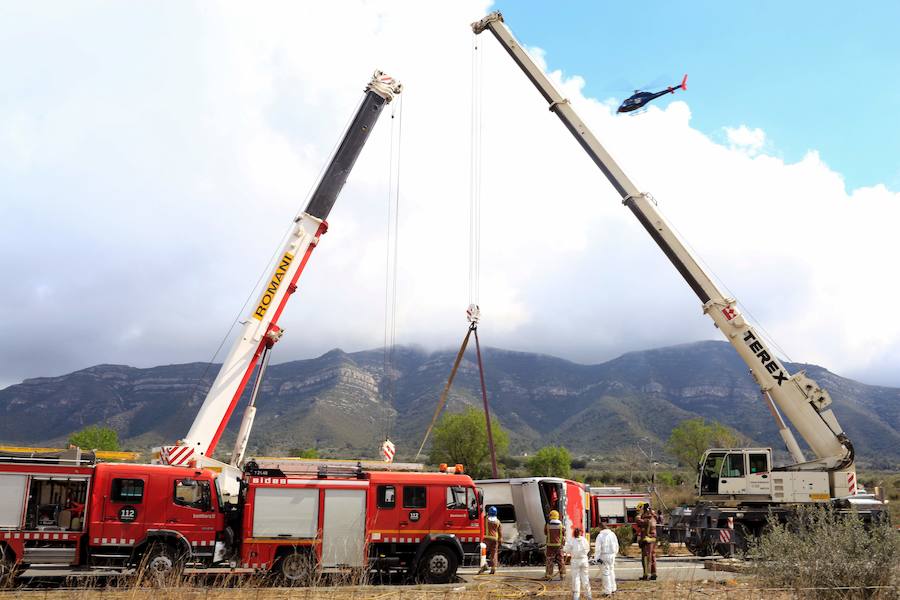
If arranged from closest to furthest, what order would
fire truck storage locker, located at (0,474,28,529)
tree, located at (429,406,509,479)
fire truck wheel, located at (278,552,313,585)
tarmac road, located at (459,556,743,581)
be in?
1. fire truck storage locker, located at (0,474,28,529)
2. fire truck wheel, located at (278,552,313,585)
3. tarmac road, located at (459,556,743,581)
4. tree, located at (429,406,509,479)

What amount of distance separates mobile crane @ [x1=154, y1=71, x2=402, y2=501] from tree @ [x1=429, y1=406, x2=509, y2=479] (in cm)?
5834

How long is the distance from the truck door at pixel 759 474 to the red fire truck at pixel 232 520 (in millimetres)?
11119

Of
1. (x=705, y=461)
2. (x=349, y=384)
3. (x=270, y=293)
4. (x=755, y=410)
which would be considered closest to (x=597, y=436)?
(x=755, y=410)

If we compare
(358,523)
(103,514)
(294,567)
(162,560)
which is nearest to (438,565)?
(358,523)

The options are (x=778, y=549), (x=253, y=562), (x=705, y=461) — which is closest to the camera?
(x=778, y=549)

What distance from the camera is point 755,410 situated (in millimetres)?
156500

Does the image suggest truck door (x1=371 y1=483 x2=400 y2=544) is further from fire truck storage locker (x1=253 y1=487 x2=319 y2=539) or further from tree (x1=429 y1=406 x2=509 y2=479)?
tree (x1=429 y1=406 x2=509 y2=479)

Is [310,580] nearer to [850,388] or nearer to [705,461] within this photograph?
[705,461]

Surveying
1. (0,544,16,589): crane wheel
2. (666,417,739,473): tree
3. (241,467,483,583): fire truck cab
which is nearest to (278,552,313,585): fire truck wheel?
(241,467,483,583): fire truck cab

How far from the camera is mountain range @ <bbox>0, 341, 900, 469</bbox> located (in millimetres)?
125562

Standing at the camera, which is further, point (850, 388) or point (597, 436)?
point (850, 388)

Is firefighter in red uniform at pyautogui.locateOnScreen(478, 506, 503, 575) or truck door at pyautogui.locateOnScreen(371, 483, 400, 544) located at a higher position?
truck door at pyautogui.locateOnScreen(371, 483, 400, 544)

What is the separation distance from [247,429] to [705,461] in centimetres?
1583

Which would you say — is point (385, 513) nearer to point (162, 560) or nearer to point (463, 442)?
point (162, 560)
